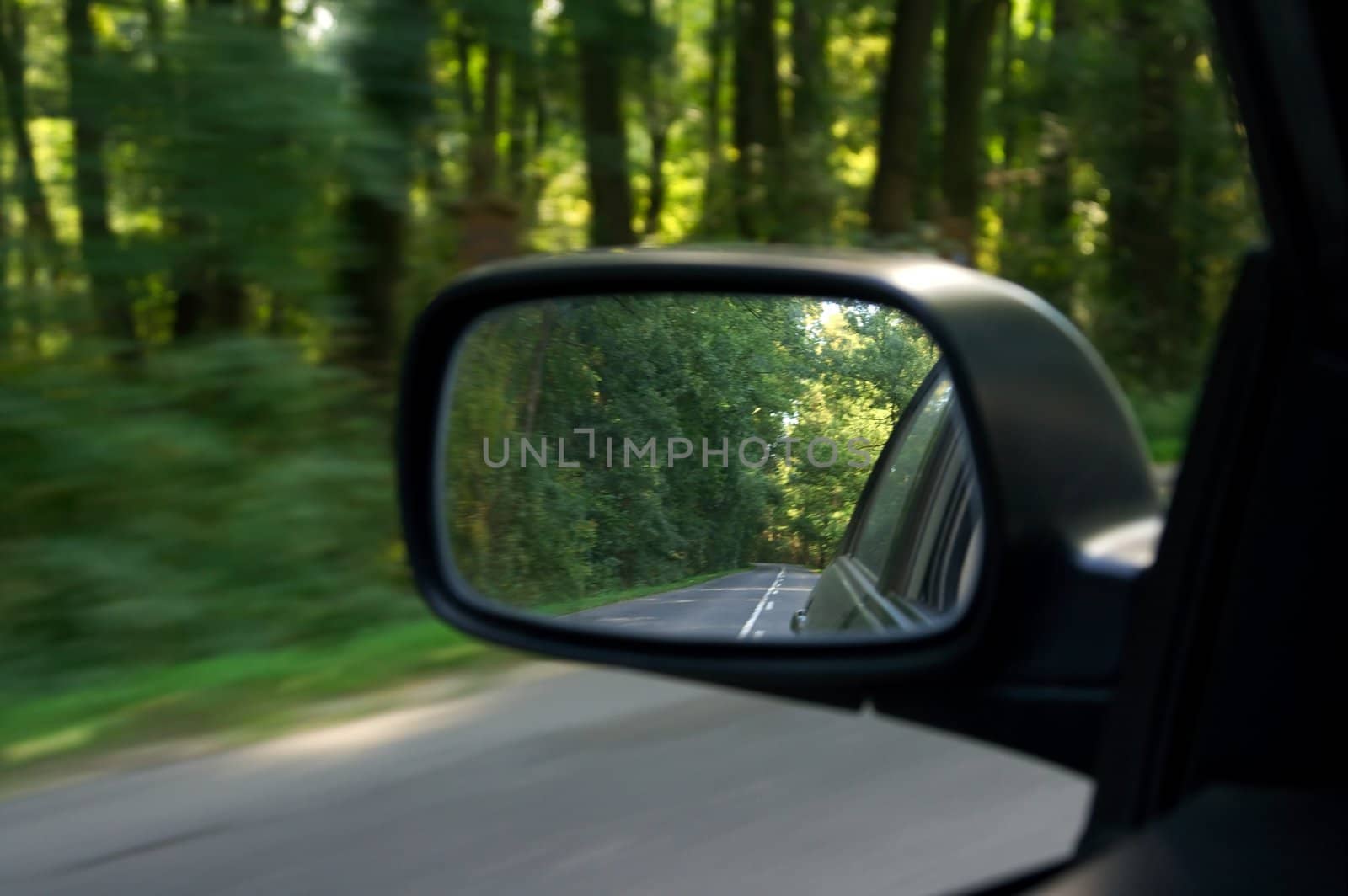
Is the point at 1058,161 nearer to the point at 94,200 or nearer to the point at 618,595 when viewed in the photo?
the point at 94,200

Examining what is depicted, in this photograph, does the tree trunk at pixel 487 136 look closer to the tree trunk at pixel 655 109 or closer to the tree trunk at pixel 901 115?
the tree trunk at pixel 655 109

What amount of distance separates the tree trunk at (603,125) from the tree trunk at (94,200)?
11.6ft

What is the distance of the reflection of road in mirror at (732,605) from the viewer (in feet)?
5.33

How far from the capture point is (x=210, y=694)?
5.16m

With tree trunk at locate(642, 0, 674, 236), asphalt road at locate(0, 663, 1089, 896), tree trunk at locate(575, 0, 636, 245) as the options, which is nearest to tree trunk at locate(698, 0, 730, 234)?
tree trunk at locate(642, 0, 674, 236)

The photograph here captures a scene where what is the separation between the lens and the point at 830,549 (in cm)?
161

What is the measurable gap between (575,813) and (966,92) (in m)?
14.7

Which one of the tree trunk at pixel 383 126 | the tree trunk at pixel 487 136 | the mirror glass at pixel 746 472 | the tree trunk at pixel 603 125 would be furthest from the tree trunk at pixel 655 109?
the mirror glass at pixel 746 472

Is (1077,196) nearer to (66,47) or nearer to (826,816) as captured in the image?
(66,47)

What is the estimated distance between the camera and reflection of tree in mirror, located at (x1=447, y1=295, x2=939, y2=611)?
5.33 feet

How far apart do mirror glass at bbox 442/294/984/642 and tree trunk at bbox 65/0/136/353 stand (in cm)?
578

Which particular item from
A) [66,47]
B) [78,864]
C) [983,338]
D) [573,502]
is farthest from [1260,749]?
[66,47]

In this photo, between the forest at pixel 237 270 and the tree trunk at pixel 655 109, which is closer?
the forest at pixel 237 270

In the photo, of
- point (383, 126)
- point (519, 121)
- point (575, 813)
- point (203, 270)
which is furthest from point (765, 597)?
point (519, 121)
